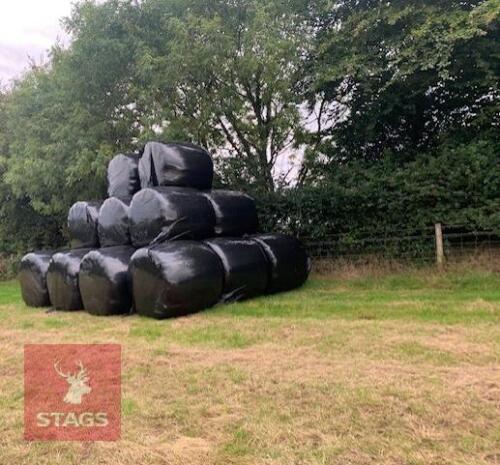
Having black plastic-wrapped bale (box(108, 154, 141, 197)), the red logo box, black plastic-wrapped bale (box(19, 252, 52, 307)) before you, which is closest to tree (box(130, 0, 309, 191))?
black plastic-wrapped bale (box(108, 154, 141, 197))

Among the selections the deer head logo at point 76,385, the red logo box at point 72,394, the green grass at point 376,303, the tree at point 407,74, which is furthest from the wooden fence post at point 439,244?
the deer head logo at point 76,385

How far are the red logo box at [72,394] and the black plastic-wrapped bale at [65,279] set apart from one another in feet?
9.60

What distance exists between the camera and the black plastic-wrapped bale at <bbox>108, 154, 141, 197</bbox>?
8609 millimetres

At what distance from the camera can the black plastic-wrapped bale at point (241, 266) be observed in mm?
7363

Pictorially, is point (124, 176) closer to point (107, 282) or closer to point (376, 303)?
point (107, 282)

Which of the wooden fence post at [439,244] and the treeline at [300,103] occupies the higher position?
the treeline at [300,103]

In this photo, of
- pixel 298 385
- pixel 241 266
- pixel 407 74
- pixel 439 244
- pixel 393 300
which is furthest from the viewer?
pixel 407 74

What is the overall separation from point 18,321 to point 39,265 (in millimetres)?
1847

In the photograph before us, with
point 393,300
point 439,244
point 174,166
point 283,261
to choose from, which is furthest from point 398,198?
point 174,166

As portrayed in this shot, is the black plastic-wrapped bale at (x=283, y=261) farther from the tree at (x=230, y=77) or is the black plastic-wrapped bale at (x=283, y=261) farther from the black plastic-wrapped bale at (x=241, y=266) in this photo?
the tree at (x=230, y=77)

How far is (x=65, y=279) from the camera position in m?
8.11

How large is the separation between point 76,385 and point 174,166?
473 centimetres

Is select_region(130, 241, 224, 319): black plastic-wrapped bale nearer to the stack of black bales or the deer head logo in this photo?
the stack of black bales

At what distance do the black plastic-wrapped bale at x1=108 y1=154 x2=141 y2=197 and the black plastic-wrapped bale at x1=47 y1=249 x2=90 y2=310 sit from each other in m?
1.19
